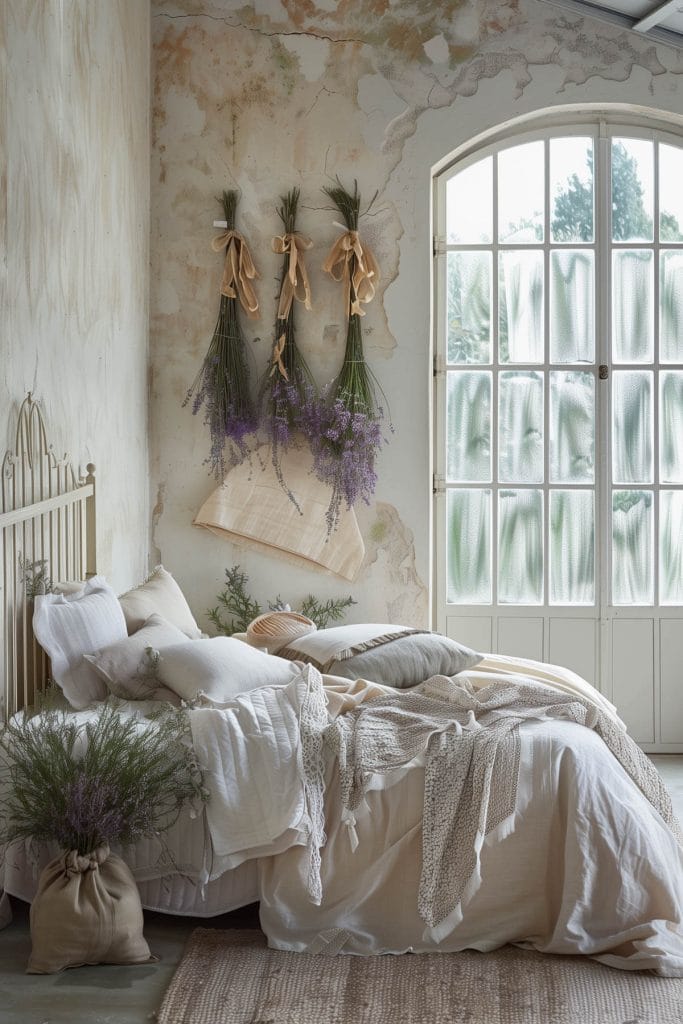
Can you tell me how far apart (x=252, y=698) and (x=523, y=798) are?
744mm

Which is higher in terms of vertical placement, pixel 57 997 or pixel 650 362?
pixel 650 362

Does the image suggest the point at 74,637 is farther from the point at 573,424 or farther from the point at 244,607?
the point at 573,424

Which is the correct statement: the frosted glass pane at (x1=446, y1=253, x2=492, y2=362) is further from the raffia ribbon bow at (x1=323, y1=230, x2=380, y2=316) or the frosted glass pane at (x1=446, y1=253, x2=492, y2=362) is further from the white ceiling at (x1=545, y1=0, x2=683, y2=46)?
the white ceiling at (x1=545, y1=0, x2=683, y2=46)

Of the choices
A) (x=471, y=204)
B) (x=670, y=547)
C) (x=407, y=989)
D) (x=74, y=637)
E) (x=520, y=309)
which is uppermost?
(x=471, y=204)

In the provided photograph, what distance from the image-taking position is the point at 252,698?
120 inches

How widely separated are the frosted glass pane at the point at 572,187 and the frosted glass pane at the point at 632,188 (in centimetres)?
10

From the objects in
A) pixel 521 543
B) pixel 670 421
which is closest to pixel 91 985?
pixel 521 543

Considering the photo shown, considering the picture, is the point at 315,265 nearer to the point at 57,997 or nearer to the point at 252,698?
the point at 252,698

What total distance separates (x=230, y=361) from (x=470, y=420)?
1050 millimetres

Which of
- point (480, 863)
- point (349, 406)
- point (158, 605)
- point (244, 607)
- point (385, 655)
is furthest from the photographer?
point (244, 607)

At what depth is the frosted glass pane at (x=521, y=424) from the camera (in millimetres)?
4895

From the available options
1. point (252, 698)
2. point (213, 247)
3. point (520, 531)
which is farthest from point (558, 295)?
point (252, 698)

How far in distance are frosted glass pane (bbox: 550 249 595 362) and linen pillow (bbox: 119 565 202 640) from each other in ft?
6.46

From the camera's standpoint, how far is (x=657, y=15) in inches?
177
